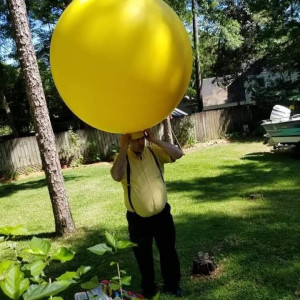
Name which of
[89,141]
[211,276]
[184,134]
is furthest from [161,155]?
[184,134]

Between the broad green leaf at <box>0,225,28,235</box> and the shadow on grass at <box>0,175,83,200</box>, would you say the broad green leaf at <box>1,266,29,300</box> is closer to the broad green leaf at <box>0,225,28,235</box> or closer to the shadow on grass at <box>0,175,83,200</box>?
the broad green leaf at <box>0,225,28,235</box>

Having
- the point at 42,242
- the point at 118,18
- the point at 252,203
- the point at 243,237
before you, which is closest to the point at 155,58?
the point at 118,18

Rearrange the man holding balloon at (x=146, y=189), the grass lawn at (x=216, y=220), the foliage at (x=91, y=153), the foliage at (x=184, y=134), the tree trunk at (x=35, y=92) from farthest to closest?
the foliage at (x=184, y=134)
the foliage at (x=91, y=153)
the tree trunk at (x=35, y=92)
the grass lawn at (x=216, y=220)
the man holding balloon at (x=146, y=189)

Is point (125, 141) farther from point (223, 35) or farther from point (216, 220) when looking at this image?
point (223, 35)

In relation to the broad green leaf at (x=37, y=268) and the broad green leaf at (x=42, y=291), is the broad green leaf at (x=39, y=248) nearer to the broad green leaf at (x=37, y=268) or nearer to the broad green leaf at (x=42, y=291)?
the broad green leaf at (x=37, y=268)

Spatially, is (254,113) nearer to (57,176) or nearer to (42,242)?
(57,176)

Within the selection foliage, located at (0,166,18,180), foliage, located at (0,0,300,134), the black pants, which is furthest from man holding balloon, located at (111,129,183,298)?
foliage, located at (0,166,18,180)

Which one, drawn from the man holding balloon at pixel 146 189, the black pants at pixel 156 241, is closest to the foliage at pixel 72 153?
the black pants at pixel 156 241

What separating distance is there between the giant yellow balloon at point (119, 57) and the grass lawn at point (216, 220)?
838 millimetres

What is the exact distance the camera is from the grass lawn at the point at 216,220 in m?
3.84

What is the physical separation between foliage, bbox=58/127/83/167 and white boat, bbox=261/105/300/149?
7.85 meters

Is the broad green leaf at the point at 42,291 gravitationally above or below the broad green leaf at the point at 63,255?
above

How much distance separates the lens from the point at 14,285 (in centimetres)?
87

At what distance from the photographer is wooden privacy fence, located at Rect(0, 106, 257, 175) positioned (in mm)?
14883
